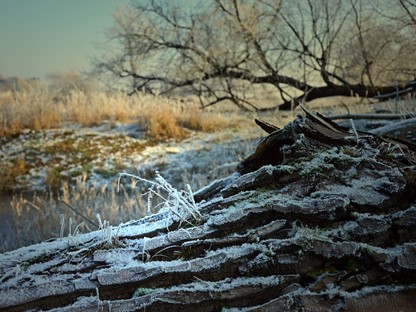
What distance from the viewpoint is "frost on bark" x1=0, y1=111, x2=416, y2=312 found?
3.46 feet

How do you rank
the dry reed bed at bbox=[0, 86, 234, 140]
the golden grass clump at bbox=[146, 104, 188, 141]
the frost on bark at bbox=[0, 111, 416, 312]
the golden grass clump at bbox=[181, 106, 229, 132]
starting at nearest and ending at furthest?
1. the frost on bark at bbox=[0, 111, 416, 312]
2. the dry reed bed at bbox=[0, 86, 234, 140]
3. the golden grass clump at bbox=[146, 104, 188, 141]
4. the golden grass clump at bbox=[181, 106, 229, 132]

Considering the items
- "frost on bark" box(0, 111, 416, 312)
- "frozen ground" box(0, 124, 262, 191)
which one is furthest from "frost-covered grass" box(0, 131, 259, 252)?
"frost on bark" box(0, 111, 416, 312)

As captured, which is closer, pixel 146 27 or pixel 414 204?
pixel 414 204

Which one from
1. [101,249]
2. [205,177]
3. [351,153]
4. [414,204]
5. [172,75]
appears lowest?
[205,177]

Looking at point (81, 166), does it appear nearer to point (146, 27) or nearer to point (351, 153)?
point (351, 153)

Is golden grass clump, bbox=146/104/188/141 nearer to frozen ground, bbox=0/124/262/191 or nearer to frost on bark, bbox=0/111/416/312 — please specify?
frozen ground, bbox=0/124/262/191

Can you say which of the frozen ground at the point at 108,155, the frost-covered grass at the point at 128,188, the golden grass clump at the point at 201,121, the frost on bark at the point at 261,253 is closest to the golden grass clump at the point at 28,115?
the frozen ground at the point at 108,155

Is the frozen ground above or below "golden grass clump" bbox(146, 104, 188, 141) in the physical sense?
below

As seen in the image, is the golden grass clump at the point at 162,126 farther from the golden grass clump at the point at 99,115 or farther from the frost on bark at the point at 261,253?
the frost on bark at the point at 261,253

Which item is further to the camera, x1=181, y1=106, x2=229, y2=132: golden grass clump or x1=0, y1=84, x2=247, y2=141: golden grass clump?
x1=181, y1=106, x2=229, y2=132: golden grass clump

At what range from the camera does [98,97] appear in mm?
11297

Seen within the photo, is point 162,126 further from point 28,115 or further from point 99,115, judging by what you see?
point 28,115

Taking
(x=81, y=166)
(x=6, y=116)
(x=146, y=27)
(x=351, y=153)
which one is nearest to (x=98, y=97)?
(x=6, y=116)

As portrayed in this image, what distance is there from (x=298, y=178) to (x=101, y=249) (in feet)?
2.43
